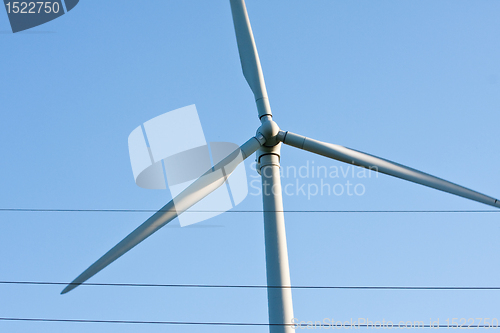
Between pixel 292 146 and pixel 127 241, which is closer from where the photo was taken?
pixel 127 241

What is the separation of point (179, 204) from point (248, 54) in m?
5.05

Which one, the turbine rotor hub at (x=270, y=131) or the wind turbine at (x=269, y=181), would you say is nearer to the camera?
the wind turbine at (x=269, y=181)

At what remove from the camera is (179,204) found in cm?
1306

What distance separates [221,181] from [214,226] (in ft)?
4.98

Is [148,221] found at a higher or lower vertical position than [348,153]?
lower

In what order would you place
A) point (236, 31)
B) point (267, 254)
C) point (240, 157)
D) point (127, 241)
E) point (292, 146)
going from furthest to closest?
point (236, 31) → point (292, 146) → point (240, 157) → point (267, 254) → point (127, 241)

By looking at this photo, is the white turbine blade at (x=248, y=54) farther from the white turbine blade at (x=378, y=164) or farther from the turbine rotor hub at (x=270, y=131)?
the white turbine blade at (x=378, y=164)

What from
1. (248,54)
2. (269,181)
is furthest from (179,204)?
(248,54)

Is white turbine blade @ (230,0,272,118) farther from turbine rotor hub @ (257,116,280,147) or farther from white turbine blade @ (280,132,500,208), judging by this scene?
white turbine blade @ (280,132,500,208)

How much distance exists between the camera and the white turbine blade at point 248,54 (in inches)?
607

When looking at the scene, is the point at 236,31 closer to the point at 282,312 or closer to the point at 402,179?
the point at 402,179

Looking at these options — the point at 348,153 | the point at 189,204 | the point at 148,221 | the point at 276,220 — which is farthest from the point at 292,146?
the point at 148,221

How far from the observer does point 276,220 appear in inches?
530

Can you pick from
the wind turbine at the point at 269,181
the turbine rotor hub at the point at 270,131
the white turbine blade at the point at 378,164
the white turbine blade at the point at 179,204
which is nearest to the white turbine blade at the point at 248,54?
the wind turbine at the point at 269,181
